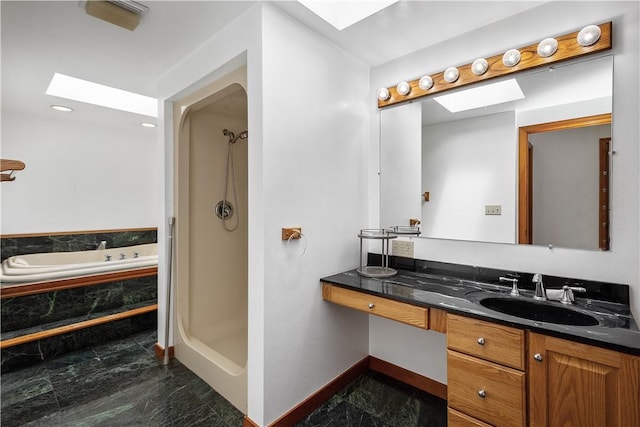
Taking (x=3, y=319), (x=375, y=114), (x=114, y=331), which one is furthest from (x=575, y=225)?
(x=3, y=319)

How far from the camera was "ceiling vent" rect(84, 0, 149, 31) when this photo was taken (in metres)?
1.59

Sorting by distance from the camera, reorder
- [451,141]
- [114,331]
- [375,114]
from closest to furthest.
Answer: [451,141] < [375,114] < [114,331]

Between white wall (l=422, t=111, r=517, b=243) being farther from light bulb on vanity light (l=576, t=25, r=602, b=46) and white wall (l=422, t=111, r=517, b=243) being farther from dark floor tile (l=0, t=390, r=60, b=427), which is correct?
dark floor tile (l=0, t=390, r=60, b=427)

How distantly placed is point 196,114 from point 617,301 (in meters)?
2.99

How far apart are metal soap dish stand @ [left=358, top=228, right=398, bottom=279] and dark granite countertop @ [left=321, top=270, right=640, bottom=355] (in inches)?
1.9

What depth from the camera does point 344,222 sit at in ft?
7.09

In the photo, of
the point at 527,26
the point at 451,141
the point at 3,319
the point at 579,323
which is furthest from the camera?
the point at 3,319

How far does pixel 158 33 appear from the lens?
1910mm

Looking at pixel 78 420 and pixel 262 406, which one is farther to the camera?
pixel 78 420

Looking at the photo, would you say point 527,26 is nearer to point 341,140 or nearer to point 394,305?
point 341,140

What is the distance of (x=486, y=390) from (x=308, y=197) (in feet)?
4.34

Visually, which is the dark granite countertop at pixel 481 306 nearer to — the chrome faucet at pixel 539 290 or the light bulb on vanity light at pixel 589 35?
the chrome faucet at pixel 539 290

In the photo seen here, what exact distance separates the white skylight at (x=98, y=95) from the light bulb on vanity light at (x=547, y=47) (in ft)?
11.6

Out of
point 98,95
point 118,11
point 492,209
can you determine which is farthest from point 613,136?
point 98,95
